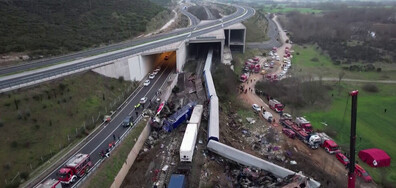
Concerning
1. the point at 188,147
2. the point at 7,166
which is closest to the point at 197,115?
the point at 188,147

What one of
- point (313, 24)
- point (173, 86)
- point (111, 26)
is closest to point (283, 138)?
point (173, 86)

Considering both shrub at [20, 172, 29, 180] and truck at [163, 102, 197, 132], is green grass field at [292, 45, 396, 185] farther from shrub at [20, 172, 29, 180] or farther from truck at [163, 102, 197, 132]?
shrub at [20, 172, 29, 180]

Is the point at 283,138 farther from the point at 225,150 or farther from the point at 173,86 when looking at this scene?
the point at 173,86

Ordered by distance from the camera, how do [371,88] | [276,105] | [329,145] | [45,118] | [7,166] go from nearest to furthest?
[7,166] < [45,118] < [329,145] < [276,105] < [371,88]

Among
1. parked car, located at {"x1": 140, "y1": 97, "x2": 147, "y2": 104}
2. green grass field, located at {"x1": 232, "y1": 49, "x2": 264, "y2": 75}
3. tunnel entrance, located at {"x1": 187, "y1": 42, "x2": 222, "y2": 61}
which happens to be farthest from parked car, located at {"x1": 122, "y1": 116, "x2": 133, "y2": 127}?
tunnel entrance, located at {"x1": 187, "y1": 42, "x2": 222, "y2": 61}

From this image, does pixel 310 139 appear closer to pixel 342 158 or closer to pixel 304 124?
pixel 304 124
